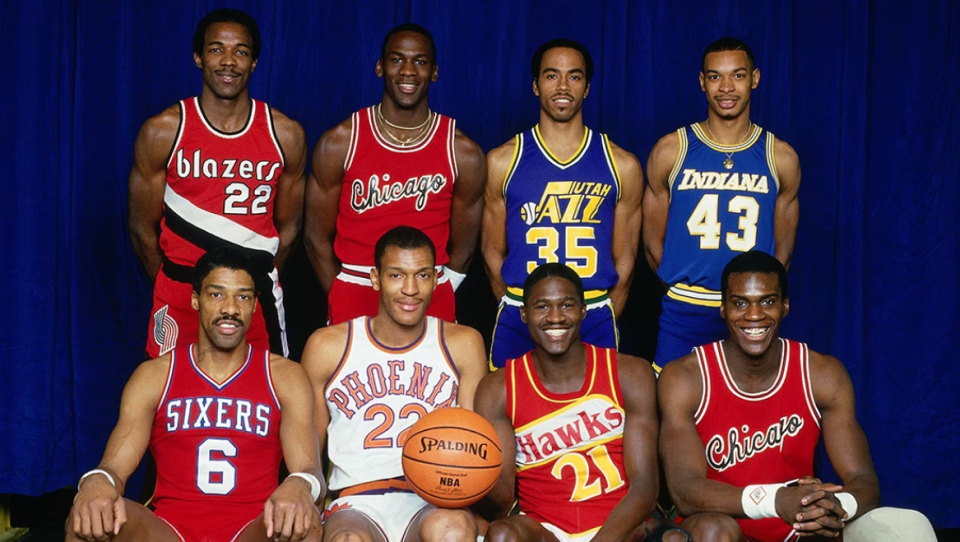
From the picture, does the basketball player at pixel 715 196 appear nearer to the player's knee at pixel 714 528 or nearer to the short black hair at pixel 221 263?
the player's knee at pixel 714 528

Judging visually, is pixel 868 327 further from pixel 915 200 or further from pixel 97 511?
pixel 97 511

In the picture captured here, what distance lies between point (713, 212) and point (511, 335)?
0.91 metres

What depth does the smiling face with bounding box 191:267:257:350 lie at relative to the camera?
3.34 m

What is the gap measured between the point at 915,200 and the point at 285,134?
111 inches

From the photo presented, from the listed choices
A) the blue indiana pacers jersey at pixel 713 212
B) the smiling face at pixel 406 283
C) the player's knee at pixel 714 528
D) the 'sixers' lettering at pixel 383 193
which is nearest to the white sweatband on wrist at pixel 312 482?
the smiling face at pixel 406 283

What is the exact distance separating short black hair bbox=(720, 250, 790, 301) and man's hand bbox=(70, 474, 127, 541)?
2.00m

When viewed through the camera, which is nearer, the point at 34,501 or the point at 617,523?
the point at 617,523

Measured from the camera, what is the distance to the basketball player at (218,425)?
3.18 m

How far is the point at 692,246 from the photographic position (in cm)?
409

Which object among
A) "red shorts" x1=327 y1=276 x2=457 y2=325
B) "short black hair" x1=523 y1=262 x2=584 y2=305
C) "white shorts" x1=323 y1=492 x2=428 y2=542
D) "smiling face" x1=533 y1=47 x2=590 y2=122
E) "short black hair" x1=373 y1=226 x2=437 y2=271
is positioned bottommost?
"white shorts" x1=323 y1=492 x2=428 y2=542

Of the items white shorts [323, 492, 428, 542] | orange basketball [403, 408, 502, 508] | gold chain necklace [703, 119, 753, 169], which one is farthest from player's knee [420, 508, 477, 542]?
gold chain necklace [703, 119, 753, 169]

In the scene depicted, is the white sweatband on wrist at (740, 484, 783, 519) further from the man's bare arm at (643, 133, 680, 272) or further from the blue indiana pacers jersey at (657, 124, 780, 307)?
the man's bare arm at (643, 133, 680, 272)

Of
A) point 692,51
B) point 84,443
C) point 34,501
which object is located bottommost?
point 34,501

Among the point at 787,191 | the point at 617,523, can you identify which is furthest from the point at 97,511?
the point at 787,191
